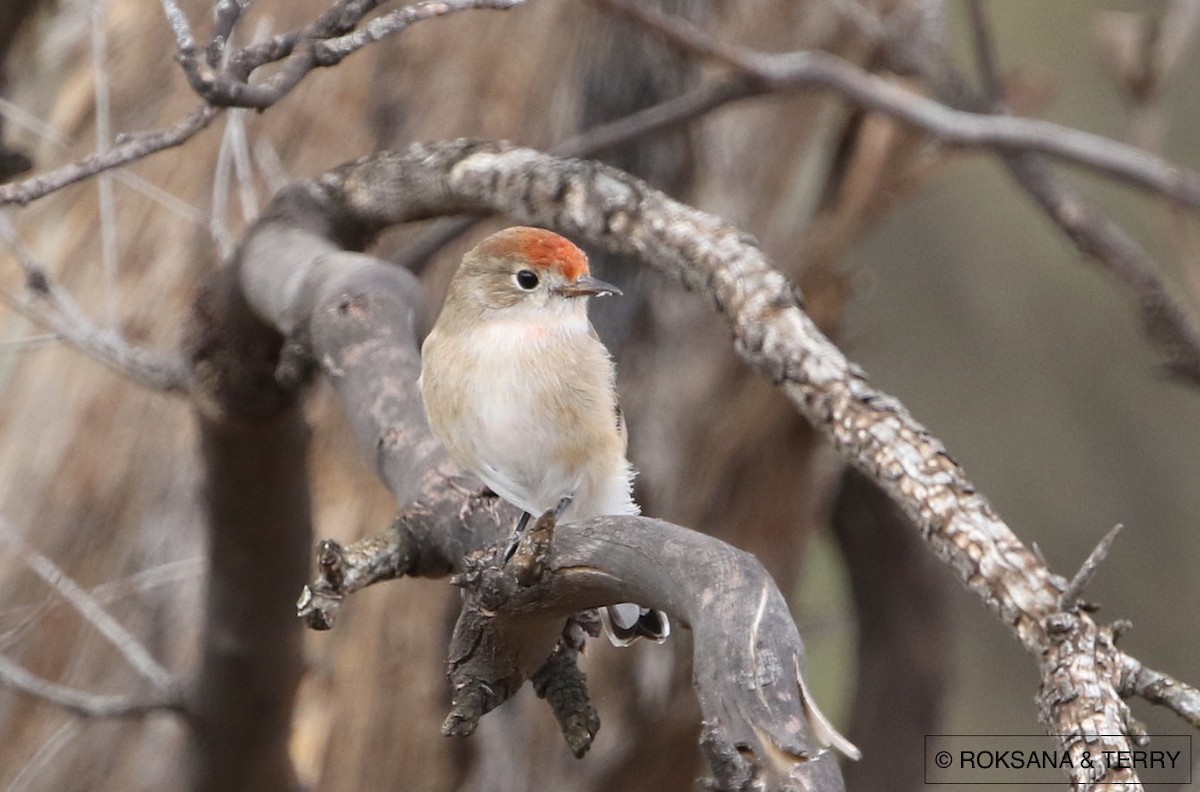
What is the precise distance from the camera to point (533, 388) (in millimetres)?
2682

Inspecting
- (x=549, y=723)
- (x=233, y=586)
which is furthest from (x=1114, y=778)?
(x=549, y=723)

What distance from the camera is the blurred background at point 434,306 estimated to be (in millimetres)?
3863

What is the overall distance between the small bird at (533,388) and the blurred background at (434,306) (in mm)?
990

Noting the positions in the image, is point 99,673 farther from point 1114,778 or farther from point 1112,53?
point 1112,53

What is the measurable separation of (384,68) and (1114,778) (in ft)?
10.8

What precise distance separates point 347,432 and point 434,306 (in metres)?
0.46

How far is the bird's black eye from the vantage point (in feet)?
9.43

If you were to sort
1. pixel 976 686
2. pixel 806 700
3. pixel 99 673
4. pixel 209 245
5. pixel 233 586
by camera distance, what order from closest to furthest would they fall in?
pixel 806 700, pixel 233 586, pixel 99 673, pixel 209 245, pixel 976 686

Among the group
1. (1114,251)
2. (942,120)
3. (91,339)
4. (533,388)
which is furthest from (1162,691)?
(91,339)

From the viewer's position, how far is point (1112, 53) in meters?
3.91

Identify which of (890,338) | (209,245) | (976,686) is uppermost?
(209,245)

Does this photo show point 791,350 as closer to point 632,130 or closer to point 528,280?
point 528,280

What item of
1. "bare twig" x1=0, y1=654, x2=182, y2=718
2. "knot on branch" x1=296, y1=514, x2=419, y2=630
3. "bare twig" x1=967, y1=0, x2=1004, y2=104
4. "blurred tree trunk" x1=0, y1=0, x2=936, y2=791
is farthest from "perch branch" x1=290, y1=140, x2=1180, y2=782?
→ "bare twig" x1=967, y1=0, x2=1004, y2=104

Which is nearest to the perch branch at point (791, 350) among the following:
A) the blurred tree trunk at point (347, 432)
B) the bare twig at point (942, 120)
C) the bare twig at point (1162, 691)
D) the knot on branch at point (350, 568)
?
the bare twig at point (1162, 691)
